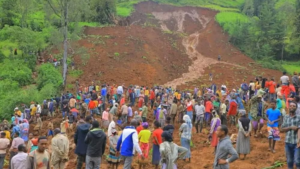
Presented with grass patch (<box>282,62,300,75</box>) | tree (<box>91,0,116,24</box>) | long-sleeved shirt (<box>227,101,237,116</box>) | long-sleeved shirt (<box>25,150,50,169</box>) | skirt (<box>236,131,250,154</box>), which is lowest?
skirt (<box>236,131,250,154</box>)

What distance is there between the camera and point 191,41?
164 feet

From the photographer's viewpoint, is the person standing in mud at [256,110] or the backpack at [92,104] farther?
the backpack at [92,104]

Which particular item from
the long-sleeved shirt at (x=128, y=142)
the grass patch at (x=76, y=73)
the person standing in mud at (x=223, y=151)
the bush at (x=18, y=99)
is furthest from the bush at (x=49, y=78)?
the person standing in mud at (x=223, y=151)

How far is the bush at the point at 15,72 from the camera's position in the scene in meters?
26.2

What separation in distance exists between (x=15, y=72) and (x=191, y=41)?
29723mm

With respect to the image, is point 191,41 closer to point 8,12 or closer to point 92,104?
point 8,12

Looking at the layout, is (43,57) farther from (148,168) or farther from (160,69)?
(148,168)

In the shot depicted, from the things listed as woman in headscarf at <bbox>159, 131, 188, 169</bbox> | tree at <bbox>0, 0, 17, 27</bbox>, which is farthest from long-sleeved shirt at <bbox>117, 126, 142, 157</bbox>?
tree at <bbox>0, 0, 17, 27</bbox>

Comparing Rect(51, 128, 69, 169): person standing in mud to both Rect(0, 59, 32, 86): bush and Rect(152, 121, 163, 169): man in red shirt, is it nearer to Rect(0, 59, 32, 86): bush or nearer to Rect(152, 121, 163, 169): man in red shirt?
Rect(152, 121, 163, 169): man in red shirt

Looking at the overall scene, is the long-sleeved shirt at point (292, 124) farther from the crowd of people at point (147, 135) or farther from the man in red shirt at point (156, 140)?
the man in red shirt at point (156, 140)

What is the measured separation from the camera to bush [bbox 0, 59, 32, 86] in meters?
26.2

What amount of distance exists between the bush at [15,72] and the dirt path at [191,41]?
489 inches

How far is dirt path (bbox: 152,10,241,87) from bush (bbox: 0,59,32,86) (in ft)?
40.7

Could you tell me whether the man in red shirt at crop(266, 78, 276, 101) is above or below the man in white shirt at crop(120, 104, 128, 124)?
above
